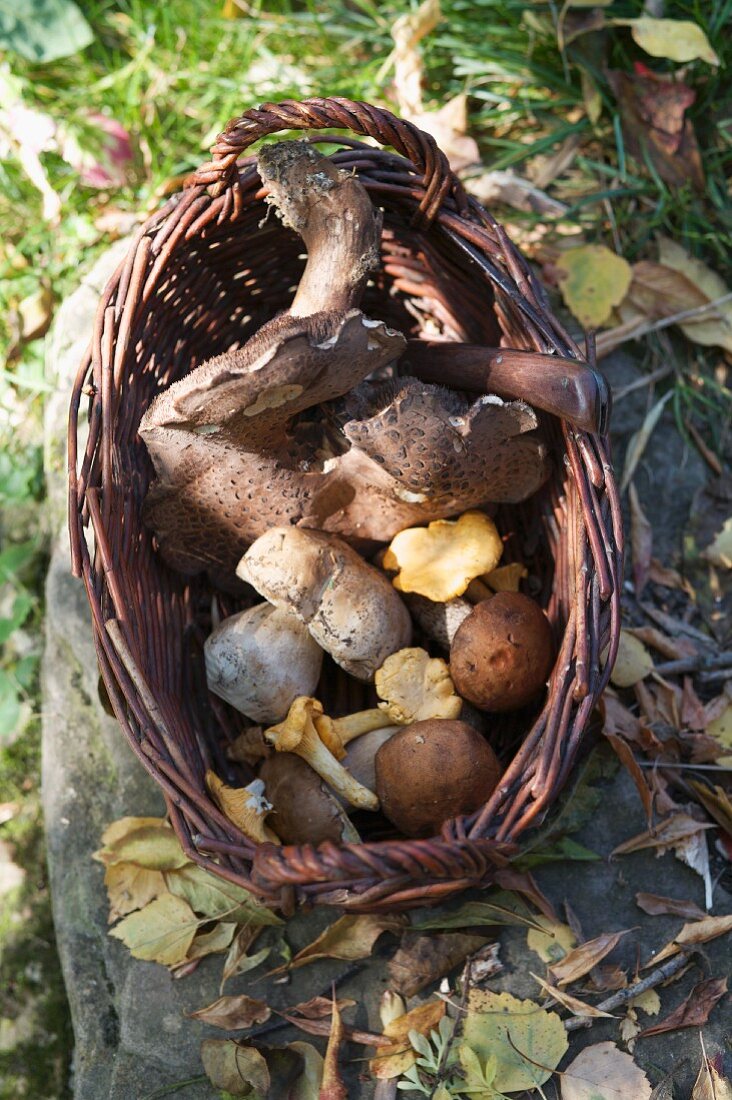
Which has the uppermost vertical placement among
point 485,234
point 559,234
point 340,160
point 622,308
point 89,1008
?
point 340,160

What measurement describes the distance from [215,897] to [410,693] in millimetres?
720

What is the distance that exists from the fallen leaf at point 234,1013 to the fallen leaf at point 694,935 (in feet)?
3.06

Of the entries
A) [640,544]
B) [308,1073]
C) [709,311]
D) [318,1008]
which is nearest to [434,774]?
[318,1008]

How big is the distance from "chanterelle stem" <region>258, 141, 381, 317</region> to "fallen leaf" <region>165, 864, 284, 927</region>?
1.43 meters

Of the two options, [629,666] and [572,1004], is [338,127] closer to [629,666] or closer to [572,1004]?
[629,666]

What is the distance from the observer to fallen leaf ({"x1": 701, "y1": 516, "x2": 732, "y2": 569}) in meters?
2.80

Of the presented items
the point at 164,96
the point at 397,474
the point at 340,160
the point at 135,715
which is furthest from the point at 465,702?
the point at 164,96

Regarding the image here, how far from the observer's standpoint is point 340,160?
2.34 metres

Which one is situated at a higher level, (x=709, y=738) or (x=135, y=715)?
(x=135, y=715)


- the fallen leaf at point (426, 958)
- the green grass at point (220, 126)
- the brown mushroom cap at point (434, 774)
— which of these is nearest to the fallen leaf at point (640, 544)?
the green grass at point (220, 126)

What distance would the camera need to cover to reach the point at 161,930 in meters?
2.33

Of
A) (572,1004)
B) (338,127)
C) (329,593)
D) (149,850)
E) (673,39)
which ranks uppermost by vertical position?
(338,127)

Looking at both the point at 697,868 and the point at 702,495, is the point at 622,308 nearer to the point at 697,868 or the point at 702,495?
the point at 702,495

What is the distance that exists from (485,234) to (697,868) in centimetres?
169
